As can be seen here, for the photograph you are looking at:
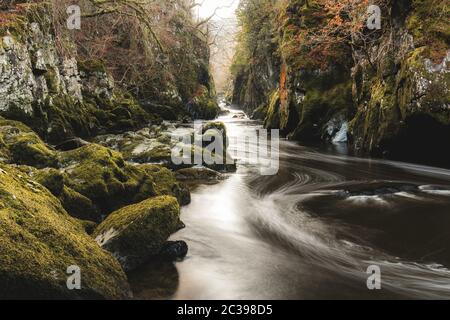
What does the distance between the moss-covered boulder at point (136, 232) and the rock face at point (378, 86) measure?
26.0ft

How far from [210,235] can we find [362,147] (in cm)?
949

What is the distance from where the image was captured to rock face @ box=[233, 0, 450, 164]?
32.6 ft

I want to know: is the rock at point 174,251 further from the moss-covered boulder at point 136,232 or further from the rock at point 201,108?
the rock at point 201,108

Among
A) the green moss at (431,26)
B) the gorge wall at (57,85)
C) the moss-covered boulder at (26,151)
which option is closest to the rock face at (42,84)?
the gorge wall at (57,85)

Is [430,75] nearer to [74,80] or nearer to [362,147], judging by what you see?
[362,147]

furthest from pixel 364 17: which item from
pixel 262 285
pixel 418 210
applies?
pixel 262 285

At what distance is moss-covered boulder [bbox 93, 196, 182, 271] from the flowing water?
0.21 meters

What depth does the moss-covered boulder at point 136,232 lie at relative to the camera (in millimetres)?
4336

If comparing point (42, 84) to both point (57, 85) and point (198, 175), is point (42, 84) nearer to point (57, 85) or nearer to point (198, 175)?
point (57, 85)

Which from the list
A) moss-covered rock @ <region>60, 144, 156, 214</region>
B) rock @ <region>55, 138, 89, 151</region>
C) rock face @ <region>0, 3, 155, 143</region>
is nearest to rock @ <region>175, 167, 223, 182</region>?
rock @ <region>55, 138, 89, 151</region>

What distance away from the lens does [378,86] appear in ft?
42.9

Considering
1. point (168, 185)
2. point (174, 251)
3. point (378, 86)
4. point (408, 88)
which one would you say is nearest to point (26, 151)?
point (168, 185)

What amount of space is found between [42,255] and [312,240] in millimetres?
3729

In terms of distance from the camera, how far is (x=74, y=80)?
15172 millimetres
